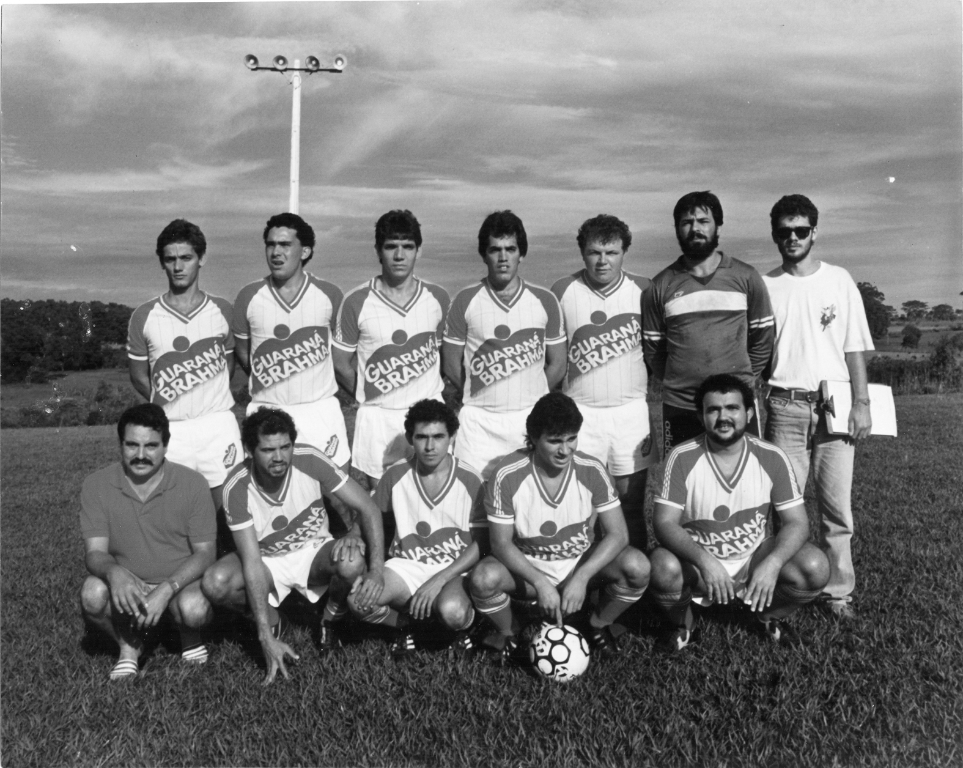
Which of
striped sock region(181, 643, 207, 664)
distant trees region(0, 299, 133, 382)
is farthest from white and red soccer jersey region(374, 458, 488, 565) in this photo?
distant trees region(0, 299, 133, 382)

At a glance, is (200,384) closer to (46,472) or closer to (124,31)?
(124,31)

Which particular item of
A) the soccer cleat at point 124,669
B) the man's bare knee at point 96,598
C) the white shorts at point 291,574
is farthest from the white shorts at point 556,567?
the man's bare knee at point 96,598

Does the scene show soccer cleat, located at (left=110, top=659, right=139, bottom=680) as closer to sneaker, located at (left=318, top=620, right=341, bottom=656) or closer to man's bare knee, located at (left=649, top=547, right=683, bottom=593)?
sneaker, located at (left=318, top=620, right=341, bottom=656)

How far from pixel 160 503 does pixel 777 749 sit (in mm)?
3353

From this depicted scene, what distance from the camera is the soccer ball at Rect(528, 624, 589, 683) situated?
403 cm

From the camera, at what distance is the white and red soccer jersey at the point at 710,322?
469cm

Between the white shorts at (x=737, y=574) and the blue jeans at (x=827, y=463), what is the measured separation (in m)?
0.71

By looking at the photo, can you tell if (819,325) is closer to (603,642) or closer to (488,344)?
(488,344)

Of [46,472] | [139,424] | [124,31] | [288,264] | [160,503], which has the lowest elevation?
[46,472]

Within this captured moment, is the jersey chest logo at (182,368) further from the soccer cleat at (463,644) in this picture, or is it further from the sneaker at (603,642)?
the sneaker at (603,642)

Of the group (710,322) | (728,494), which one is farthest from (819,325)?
(728,494)

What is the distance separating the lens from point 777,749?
3426 millimetres

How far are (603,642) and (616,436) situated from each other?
1241 millimetres

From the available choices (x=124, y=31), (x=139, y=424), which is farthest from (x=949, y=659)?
(x=124, y=31)
